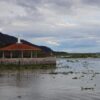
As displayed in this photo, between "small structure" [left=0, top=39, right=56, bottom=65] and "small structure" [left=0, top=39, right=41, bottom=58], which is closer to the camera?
"small structure" [left=0, top=39, right=56, bottom=65]

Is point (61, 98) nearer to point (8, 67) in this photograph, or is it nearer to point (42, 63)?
point (8, 67)

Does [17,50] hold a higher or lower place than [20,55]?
higher

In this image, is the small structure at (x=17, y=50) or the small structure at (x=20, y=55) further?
the small structure at (x=17, y=50)

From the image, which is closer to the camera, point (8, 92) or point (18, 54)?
point (8, 92)

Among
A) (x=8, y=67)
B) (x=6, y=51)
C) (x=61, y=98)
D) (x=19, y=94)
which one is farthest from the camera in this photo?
(x=6, y=51)

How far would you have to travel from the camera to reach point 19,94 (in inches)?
1436

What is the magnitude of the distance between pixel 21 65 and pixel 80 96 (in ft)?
153

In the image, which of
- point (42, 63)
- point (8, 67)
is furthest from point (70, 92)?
point (42, 63)

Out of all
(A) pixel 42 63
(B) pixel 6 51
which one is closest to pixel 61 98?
(A) pixel 42 63

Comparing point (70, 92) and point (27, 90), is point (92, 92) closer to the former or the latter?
point (70, 92)

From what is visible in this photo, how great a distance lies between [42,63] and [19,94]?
5086cm

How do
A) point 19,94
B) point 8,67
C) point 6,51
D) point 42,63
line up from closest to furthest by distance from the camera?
1. point 19,94
2. point 8,67
3. point 42,63
4. point 6,51

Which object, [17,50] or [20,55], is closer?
[17,50]

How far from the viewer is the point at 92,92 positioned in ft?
125
